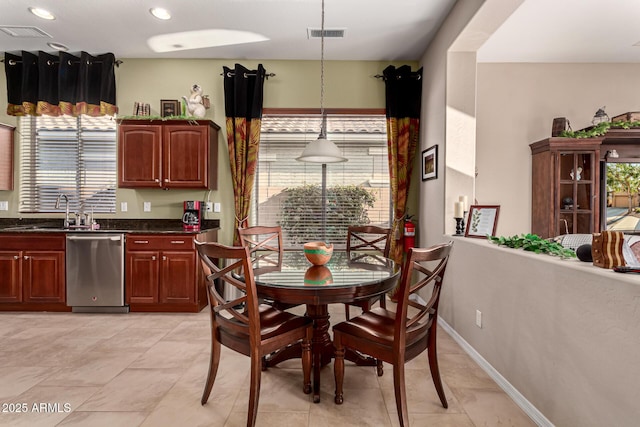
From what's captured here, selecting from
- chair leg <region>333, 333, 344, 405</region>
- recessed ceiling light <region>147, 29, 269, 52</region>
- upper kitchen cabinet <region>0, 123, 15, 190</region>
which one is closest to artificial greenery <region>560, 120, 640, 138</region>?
recessed ceiling light <region>147, 29, 269, 52</region>

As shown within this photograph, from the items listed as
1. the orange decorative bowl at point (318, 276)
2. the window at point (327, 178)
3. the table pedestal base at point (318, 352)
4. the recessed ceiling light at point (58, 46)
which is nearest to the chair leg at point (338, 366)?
the table pedestal base at point (318, 352)

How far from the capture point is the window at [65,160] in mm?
4250

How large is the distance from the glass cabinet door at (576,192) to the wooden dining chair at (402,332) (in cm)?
285

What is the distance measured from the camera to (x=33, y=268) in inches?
145

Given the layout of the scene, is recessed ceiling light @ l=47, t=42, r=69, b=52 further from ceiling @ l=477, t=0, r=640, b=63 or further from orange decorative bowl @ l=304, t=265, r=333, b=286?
ceiling @ l=477, t=0, r=640, b=63

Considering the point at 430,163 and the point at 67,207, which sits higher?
the point at 430,163

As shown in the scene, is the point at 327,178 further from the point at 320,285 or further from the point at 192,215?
the point at 320,285

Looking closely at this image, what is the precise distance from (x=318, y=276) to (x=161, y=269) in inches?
94.3

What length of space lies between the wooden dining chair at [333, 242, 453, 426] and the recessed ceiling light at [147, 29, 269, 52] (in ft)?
10.2

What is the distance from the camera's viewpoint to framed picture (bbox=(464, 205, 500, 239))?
277 centimetres

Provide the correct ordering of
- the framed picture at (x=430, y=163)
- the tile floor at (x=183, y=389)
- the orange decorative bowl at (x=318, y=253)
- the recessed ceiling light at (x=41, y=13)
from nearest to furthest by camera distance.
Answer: the tile floor at (x=183, y=389)
the orange decorative bowl at (x=318, y=253)
the recessed ceiling light at (x=41, y=13)
the framed picture at (x=430, y=163)

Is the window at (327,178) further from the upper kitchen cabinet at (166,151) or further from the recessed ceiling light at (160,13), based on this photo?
the recessed ceiling light at (160,13)

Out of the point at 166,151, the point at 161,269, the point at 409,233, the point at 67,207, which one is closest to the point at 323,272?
the point at 409,233

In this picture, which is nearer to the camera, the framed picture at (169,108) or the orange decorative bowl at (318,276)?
the orange decorative bowl at (318,276)
